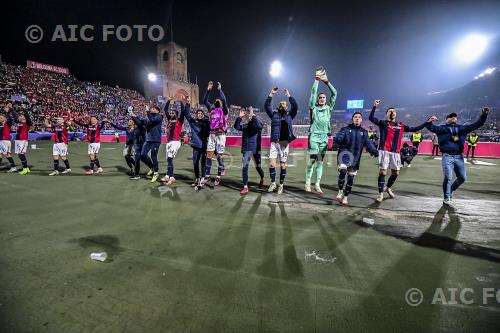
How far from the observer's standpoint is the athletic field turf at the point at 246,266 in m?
2.07

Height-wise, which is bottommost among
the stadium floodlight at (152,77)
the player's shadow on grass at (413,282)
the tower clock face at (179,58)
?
the player's shadow on grass at (413,282)

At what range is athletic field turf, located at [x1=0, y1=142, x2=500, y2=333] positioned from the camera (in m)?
2.07

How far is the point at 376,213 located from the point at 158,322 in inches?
166

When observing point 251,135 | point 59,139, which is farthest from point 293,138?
point 59,139

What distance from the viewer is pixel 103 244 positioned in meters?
3.44

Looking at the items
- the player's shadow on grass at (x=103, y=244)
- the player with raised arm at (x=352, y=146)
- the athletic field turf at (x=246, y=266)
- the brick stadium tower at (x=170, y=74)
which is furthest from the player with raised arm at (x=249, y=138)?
the brick stadium tower at (x=170, y=74)

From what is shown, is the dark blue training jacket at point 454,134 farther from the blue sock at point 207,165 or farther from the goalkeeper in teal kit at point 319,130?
the blue sock at point 207,165

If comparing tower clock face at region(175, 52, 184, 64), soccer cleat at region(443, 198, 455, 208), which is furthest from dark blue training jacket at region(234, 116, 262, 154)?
tower clock face at region(175, 52, 184, 64)

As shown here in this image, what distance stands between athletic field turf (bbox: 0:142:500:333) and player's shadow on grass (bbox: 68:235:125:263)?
0.03 meters

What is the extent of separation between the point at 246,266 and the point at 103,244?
2020mm

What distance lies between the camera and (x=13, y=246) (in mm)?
3383

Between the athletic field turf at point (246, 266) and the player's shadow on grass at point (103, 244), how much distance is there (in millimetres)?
28

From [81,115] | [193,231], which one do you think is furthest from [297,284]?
[81,115]

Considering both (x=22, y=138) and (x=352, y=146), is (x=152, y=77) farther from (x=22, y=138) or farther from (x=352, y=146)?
(x=352, y=146)
